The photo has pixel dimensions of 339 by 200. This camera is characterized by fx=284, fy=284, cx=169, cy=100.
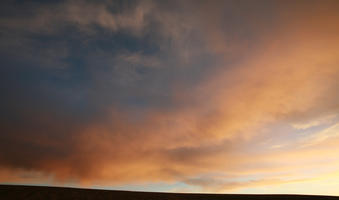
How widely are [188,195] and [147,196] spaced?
25.8ft

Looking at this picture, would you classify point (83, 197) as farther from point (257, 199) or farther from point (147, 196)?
→ point (257, 199)

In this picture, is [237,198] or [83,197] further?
[237,198]

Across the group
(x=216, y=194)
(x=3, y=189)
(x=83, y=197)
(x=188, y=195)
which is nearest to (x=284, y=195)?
(x=216, y=194)

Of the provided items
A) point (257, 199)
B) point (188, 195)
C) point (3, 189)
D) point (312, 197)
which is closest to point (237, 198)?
point (257, 199)

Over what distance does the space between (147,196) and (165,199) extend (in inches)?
120

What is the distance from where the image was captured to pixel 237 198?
166 ft

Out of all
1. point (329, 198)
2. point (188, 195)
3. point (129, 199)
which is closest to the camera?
point (129, 199)

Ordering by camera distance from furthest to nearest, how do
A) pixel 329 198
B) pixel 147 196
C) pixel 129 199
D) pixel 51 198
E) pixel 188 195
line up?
pixel 329 198, pixel 188 195, pixel 147 196, pixel 129 199, pixel 51 198

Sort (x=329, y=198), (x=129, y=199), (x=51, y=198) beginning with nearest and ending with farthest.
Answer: (x=51, y=198) → (x=129, y=199) → (x=329, y=198)

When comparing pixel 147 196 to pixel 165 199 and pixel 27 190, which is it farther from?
pixel 27 190

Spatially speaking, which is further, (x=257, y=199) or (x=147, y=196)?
(x=257, y=199)

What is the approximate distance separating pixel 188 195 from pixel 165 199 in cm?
636

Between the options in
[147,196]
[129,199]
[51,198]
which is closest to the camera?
[51,198]

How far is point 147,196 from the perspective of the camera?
44.8 m
